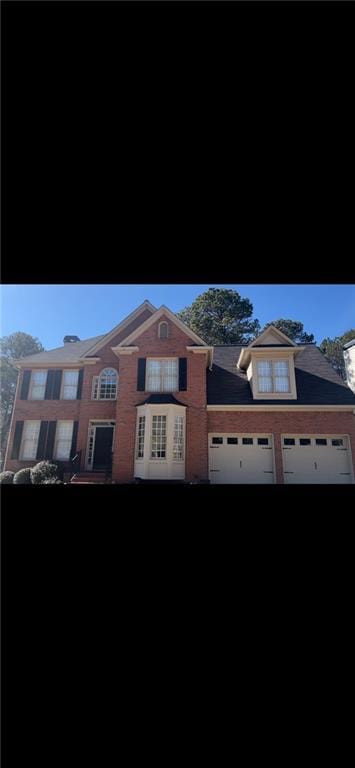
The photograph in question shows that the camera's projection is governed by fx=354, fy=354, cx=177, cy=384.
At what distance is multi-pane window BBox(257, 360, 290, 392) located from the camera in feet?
39.2

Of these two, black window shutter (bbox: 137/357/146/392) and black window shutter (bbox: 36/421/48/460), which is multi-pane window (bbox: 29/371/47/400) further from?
black window shutter (bbox: 137/357/146/392)

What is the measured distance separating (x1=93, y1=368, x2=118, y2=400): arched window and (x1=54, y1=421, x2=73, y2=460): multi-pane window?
4.73ft

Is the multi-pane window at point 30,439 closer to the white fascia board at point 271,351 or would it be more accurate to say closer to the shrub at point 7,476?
the shrub at point 7,476

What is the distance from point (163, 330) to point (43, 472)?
20.1 feet

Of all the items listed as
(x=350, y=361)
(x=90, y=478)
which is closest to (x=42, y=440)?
(x=90, y=478)

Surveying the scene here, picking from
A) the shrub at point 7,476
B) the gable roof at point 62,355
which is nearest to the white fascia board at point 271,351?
the gable roof at point 62,355

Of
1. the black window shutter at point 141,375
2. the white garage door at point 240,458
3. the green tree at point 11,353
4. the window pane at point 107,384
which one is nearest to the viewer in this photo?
the white garage door at point 240,458

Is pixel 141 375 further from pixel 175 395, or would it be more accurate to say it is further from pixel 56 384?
pixel 56 384

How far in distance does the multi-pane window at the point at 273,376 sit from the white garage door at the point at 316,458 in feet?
5.59

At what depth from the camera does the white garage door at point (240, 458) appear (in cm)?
1087

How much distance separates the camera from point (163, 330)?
12398 millimetres
